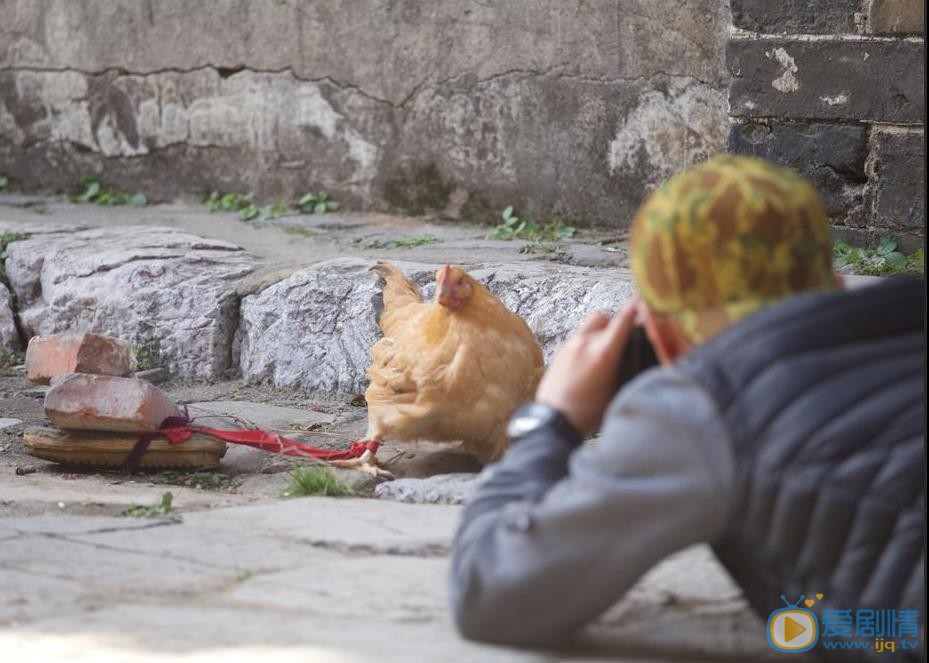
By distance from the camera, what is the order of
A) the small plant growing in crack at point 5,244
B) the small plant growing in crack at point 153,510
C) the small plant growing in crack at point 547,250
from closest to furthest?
1. the small plant growing in crack at point 153,510
2. the small plant growing in crack at point 547,250
3. the small plant growing in crack at point 5,244

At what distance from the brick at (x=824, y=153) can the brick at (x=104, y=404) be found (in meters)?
2.30

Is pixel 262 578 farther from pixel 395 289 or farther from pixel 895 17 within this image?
pixel 895 17

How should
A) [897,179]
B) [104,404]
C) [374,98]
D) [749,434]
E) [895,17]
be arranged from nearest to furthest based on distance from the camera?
[749,434]
[104,404]
[895,17]
[897,179]
[374,98]

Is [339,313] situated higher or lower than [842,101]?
lower

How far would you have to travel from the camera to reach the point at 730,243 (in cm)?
176

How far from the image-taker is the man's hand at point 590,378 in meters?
2.01

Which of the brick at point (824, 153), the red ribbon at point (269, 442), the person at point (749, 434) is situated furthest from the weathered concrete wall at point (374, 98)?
the person at point (749, 434)

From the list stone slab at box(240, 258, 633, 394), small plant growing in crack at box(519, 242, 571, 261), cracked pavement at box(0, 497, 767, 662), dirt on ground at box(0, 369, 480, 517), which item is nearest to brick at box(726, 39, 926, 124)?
stone slab at box(240, 258, 633, 394)

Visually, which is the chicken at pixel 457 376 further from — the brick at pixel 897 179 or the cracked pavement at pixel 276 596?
the brick at pixel 897 179

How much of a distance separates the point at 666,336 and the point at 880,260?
2973 mm

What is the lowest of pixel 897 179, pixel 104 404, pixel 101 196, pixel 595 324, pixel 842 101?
pixel 104 404

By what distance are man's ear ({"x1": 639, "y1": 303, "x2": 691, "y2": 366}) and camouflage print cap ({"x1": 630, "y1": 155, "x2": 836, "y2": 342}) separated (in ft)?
0.10

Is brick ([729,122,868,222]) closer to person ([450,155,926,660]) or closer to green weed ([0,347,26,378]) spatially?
person ([450,155,926,660])

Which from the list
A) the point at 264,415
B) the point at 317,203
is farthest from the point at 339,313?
the point at 317,203
